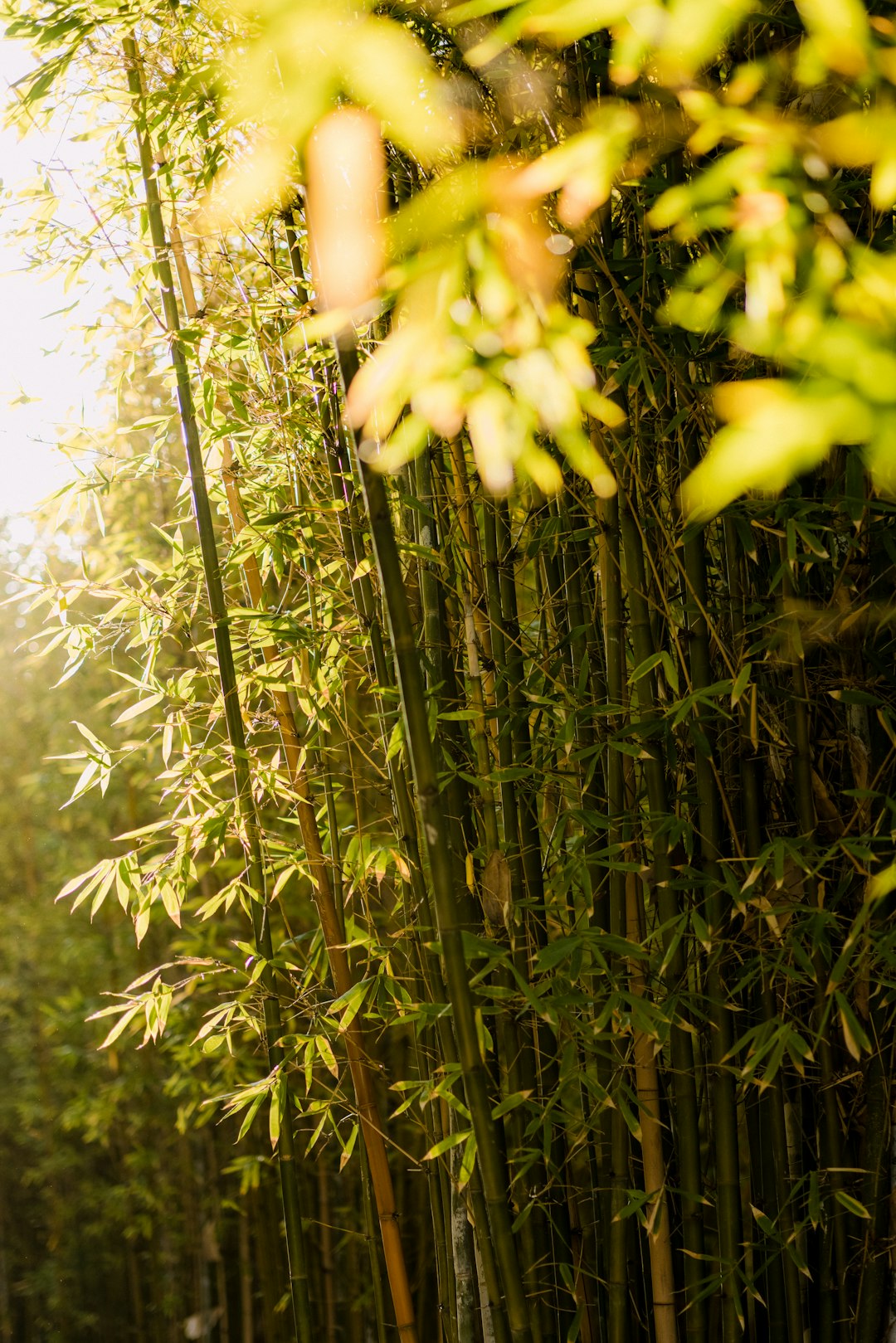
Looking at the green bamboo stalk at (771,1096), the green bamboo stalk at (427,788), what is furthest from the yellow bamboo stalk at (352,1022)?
the green bamboo stalk at (771,1096)

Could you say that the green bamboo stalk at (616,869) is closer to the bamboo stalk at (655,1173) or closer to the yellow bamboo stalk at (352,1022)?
the bamboo stalk at (655,1173)

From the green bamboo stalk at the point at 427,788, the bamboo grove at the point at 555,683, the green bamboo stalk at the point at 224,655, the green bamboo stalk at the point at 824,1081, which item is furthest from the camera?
the green bamboo stalk at the point at 224,655

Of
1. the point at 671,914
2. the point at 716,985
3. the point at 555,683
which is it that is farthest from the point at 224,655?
the point at 716,985

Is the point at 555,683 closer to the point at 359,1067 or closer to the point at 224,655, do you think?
the point at 224,655

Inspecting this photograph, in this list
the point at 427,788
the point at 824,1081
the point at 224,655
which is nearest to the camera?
the point at 427,788

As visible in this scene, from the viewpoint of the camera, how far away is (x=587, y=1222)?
171cm

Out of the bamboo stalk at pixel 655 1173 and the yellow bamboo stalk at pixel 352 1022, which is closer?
the bamboo stalk at pixel 655 1173

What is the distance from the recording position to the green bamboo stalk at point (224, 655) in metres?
1.70

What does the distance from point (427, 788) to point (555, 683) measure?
0.41 m

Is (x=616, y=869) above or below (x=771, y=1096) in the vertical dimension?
above

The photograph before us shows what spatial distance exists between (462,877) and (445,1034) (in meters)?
0.25

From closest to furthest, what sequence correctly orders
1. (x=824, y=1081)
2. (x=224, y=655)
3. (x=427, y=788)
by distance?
(x=427, y=788), (x=824, y=1081), (x=224, y=655)

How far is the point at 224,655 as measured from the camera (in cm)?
170

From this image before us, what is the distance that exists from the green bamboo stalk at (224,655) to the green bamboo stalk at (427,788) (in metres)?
0.53
